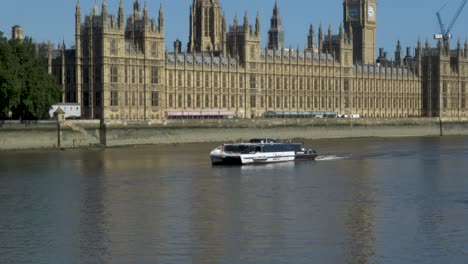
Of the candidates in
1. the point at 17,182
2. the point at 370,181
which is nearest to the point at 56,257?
Answer: the point at 17,182

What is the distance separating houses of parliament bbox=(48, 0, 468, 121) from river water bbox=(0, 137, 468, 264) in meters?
34.7

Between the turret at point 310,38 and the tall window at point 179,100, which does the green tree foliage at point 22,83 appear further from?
the turret at point 310,38

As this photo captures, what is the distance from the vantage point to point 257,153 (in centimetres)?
7144

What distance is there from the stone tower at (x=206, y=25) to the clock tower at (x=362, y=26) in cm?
3057

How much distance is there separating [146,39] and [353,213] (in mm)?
65661

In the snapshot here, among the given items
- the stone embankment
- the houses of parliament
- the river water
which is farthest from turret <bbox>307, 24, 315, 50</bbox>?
the river water

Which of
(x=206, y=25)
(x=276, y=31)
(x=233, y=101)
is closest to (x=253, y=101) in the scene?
(x=233, y=101)

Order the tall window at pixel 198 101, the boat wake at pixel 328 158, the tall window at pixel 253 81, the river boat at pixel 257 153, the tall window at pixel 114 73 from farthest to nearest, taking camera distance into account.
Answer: the tall window at pixel 253 81 < the tall window at pixel 198 101 < the tall window at pixel 114 73 < the boat wake at pixel 328 158 < the river boat at pixel 257 153

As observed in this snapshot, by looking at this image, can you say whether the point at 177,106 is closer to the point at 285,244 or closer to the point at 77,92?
the point at 77,92

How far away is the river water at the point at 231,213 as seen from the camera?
33156mm

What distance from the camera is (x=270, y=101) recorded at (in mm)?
125000

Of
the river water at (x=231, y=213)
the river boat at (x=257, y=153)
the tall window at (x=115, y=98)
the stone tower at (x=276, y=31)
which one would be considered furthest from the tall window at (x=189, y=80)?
the stone tower at (x=276, y=31)

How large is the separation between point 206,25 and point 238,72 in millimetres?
16400

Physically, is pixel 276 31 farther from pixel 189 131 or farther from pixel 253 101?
pixel 189 131
